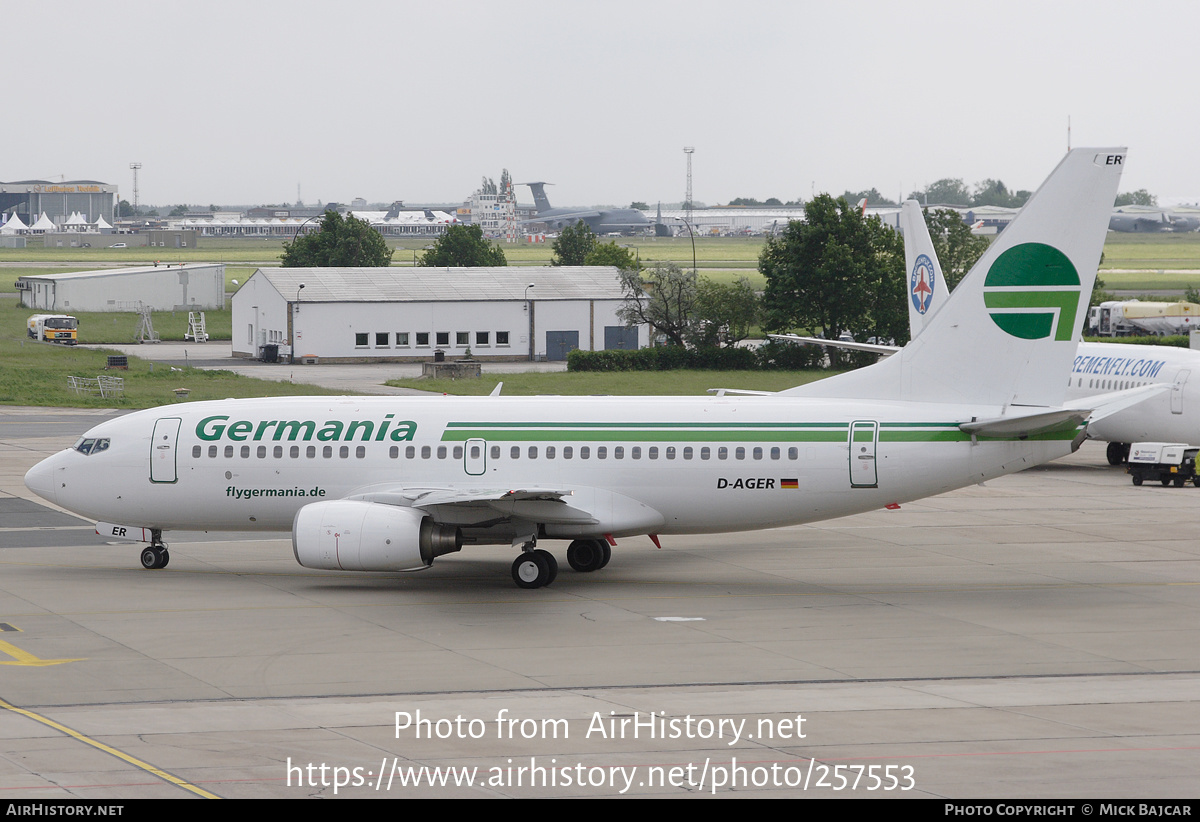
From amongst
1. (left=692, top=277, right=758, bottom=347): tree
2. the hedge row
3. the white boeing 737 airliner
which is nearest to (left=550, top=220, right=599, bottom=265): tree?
(left=692, top=277, right=758, bottom=347): tree

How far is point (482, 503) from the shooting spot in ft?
94.0

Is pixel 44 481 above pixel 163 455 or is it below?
below

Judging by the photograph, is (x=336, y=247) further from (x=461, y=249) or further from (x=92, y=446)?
(x=92, y=446)

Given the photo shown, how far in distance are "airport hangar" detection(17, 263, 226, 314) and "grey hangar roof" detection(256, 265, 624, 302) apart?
41.5 meters

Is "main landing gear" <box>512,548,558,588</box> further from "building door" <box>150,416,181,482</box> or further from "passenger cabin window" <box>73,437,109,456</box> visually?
"passenger cabin window" <box>73,437,109,456</box>

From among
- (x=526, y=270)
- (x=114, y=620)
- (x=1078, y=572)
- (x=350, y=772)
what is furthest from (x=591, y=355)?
(x=350, y=772)

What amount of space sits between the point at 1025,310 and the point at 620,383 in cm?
4906

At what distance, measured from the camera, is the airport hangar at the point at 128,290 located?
128250 mm

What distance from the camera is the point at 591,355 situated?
8481 cm

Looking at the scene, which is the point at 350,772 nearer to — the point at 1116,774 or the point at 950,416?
the point at 1116,774

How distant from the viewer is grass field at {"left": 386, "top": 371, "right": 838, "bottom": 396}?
7381cm

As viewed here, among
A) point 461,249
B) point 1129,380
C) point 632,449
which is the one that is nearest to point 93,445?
point 632,449

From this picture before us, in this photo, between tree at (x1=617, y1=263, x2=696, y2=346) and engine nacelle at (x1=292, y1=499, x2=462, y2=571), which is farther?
tree at (x1=617, y1=263, x2=696, y2=346)

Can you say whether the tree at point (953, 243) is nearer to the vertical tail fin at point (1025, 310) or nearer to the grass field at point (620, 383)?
the grass field at point (620, 383)
